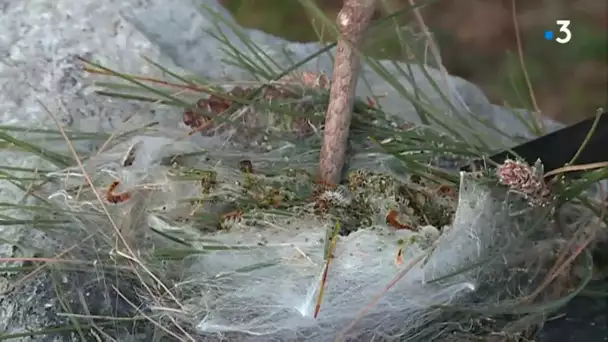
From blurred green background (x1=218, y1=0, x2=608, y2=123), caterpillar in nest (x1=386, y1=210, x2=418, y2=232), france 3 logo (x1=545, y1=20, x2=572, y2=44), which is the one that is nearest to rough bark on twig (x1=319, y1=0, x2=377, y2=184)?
caterpillar in nest (x1=386, y1=210, x2=418, y2=232)

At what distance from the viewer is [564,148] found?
0.35m

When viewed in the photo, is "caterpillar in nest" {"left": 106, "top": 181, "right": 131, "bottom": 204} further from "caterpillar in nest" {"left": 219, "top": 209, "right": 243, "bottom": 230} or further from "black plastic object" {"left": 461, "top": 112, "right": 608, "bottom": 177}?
"black plastic object" {"left": 461, "top": 112, "right": 608, "bottom": 177}

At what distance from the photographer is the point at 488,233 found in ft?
1.06

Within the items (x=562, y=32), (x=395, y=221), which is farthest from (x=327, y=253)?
Result: (x=562, y=32)

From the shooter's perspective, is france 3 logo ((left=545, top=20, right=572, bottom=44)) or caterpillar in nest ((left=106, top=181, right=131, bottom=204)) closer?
caterpillar in nest ((left=106, top=181, right=131, bottom=204))

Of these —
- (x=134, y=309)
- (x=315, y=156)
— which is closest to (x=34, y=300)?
(x=134, y=309)

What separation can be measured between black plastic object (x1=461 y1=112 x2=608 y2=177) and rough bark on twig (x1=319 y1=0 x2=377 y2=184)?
0.23 ft

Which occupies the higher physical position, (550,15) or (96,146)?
(550,15)

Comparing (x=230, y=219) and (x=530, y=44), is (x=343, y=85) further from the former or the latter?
(x=530, y=44)

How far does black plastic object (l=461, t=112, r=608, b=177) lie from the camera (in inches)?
13.7

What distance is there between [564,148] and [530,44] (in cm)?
62

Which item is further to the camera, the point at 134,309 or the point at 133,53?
the point at 133,53

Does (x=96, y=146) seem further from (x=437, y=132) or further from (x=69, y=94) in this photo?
(x=437, y=132)

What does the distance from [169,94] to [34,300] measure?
0.41 feet
